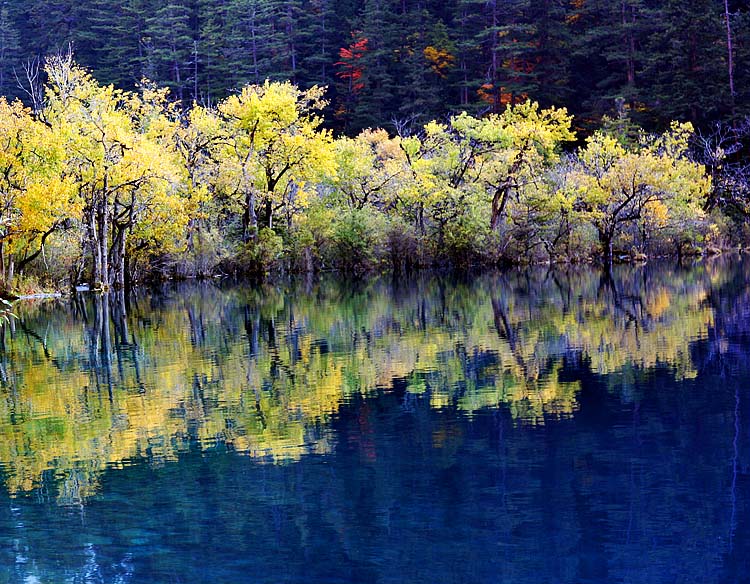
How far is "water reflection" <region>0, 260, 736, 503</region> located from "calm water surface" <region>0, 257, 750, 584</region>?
60 millimetres

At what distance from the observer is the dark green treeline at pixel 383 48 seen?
73.4 meters

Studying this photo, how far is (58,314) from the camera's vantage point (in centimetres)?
2869

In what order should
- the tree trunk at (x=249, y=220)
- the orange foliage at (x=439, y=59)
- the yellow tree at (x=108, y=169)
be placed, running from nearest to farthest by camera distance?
the yellow tree at (x=108, y=169) → the tree trunk at (x=249, y=220) → the orange foliage at (x=439, y=59)

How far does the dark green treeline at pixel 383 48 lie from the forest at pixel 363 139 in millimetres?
Result: 224

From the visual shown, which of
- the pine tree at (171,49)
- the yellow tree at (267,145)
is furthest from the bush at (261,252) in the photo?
the pine tree at (171,49)

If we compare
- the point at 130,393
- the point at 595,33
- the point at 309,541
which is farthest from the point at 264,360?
the point at 595,33

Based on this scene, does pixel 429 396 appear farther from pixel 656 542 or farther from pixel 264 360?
pixel 656 542

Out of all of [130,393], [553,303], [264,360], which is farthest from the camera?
[553,303]

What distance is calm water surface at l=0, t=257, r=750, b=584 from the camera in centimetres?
716

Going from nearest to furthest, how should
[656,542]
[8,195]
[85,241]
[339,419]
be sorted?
[656,542]
[339,419]
[8,195]
[85,241]

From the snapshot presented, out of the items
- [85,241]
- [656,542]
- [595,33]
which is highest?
[595,33]

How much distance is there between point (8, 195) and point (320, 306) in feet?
36.1

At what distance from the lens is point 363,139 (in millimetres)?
54906

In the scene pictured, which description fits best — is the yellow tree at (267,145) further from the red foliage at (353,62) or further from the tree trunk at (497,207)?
the red foliage at (353,62)
